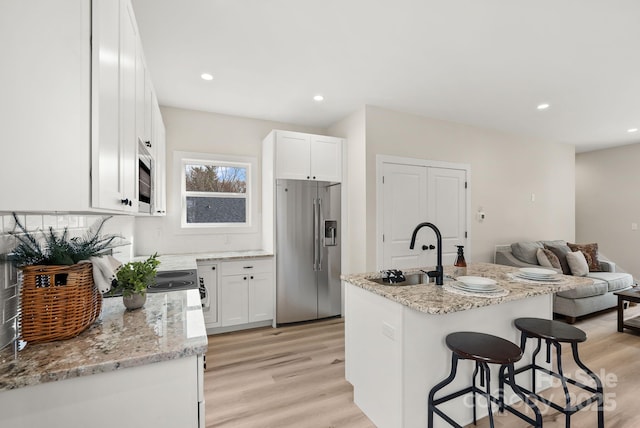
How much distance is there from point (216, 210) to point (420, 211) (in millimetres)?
2744

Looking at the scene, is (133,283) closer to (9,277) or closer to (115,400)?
(9,277)

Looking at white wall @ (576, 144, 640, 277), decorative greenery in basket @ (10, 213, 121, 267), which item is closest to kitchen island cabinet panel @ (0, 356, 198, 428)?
decorative greenery in basket @ (10, 213, 121, 267)

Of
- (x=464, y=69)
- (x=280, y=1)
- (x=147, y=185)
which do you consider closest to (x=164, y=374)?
(x=147, y=185)

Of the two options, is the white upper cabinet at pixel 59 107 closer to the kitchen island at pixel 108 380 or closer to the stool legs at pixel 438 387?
the kitchen island at pixel 108 380

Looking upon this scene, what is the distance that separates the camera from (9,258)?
107cm

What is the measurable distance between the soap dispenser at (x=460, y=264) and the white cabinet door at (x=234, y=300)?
230 centimetres

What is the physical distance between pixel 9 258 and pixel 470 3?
274 cm

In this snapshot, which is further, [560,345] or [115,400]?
[560,345]

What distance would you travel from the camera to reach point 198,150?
3793mm

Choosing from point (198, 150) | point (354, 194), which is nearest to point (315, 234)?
point (354, 194)

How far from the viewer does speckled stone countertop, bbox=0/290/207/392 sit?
0.88 m

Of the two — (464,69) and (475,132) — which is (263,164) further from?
(475,132)

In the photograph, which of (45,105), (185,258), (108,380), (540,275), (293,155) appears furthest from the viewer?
(293,155)

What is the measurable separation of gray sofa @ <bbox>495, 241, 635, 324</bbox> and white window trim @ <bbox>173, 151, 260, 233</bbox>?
3731 millimetres
